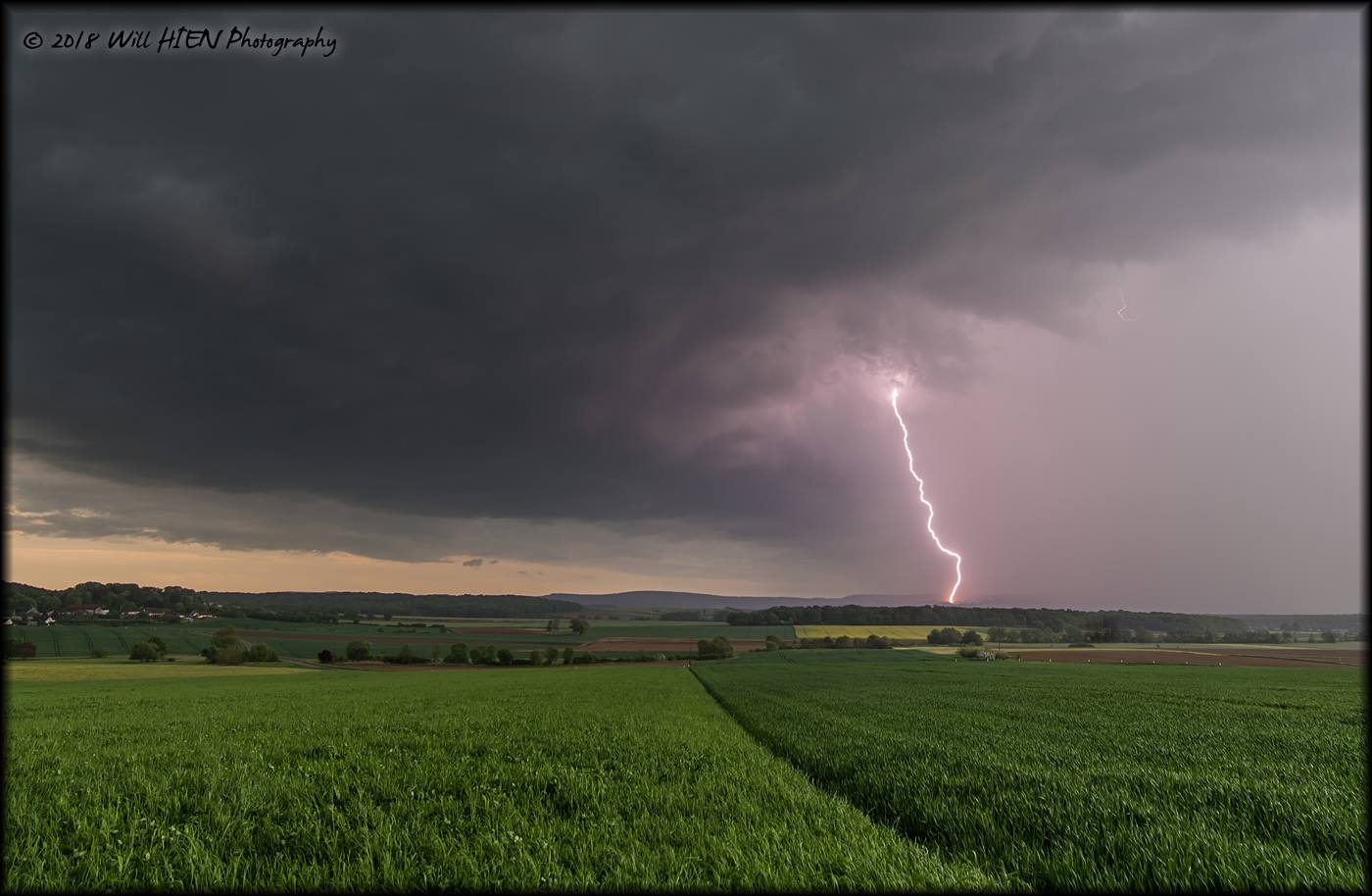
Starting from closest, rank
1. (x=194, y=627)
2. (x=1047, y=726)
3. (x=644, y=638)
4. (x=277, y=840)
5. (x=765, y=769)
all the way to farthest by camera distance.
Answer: (x=277, y=840) → (x=765, y=769) → (x=1047, y=726) → (x=194, y=627) → (x=644, y=638)

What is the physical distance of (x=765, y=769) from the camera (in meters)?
11.4

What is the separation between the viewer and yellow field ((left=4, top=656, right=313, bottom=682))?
2200 inches

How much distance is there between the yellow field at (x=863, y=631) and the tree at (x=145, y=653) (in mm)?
116820

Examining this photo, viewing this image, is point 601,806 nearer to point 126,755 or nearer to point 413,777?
point 413,777

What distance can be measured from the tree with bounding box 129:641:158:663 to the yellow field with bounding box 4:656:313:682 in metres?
1.38

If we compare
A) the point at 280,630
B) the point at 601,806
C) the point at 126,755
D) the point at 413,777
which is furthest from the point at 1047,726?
the point at 280,630

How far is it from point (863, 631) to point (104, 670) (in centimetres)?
13528

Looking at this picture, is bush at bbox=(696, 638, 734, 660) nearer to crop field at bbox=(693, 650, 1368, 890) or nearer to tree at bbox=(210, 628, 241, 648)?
tree at bbox=(210, 628, 241, 648)

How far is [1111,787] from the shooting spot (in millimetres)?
9992

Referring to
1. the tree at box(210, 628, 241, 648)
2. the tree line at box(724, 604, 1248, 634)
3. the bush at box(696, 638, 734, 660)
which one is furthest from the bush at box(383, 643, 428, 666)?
the tree line at box(724, 604, 1248, 634)

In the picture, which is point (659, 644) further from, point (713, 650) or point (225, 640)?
point (225, 640)

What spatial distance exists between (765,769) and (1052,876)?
6.09 metres

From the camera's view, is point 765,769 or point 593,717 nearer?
point 765,769

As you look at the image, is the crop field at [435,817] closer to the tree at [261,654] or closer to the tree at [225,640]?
the tree at [261,654]
